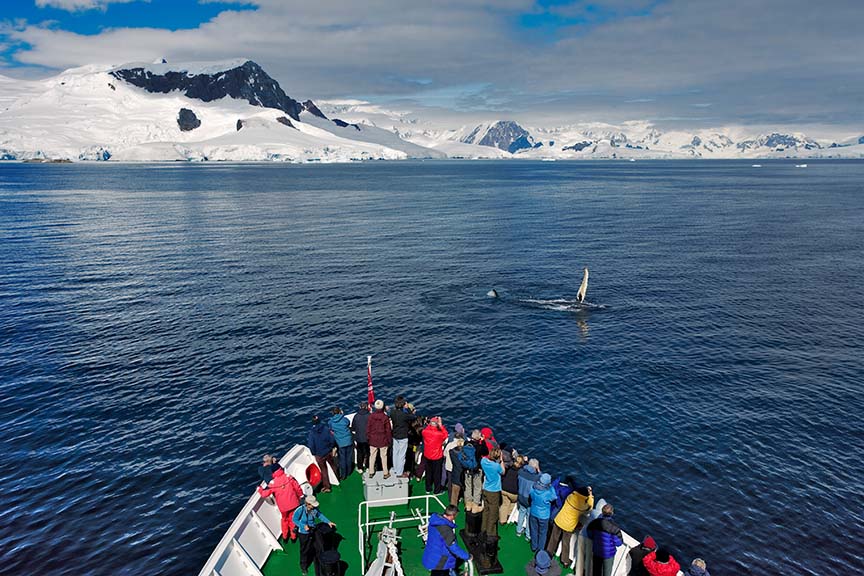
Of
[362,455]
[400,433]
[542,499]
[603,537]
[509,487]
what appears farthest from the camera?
[362,455]

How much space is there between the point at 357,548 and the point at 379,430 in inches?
142

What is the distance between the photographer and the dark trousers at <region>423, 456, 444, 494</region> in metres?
18.6

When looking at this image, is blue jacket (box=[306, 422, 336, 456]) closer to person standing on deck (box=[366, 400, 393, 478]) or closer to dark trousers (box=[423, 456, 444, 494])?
person standing on deck (box=[366, 400, 393, 478])

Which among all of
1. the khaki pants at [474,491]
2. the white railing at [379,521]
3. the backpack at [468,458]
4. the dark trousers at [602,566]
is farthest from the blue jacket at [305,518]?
the dark trousers at [602,566]

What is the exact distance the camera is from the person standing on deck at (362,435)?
1917cm

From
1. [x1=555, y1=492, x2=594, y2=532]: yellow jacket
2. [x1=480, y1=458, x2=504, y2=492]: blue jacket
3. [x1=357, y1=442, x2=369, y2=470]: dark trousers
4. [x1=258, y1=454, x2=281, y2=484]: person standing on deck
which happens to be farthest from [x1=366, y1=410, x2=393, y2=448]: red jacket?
[x1=555, y1=492, x2=594, y2=532]: yellow jacket

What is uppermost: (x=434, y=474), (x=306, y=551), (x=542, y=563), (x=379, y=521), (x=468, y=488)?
(x=468, y=488)

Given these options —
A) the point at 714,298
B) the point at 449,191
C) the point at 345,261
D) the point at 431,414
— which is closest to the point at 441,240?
the point at 345,261

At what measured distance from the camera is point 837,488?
88.8 ft

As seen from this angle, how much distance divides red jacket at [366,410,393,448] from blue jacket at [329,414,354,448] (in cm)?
75

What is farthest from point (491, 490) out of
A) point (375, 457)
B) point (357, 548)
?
point (375, 457)

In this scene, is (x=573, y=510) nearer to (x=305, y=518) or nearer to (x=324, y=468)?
(x=305, y=518)

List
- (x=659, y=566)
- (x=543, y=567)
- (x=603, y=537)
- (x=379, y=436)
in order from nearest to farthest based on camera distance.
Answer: (x=543, y=567)
(x=603, y=537)
(x=659, y=566)
(x=379, y=436)

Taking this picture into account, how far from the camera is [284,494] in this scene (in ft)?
55.5
